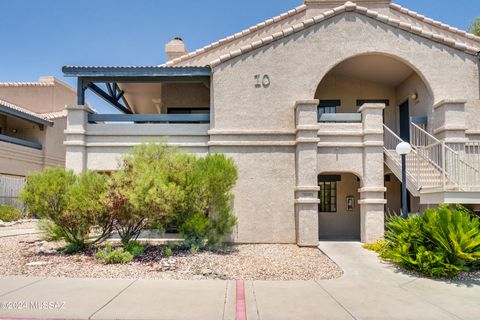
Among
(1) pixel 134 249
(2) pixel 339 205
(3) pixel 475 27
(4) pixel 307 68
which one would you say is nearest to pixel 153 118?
(1) pixel 134 249

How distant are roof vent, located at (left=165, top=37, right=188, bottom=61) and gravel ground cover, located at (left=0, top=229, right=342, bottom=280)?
1212cm

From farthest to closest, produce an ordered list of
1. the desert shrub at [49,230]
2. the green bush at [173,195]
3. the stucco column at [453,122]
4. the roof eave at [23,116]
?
the roof eave at [23,116] < the stucco column at [453,122] < the desert shrub at [49,230] < the green bush at [173,195]

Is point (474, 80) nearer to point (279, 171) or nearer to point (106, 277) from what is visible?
point (279, 171)

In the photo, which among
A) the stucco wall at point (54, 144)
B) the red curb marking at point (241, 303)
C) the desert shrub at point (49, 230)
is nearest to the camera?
the red curb marking at point (241, 303)

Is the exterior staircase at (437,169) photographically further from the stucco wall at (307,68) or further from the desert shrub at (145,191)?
the desert shrub at (145,191)

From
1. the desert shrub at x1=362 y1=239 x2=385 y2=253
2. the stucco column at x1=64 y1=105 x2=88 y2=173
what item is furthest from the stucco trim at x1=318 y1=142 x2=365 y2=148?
the stucco column at x1=64 y1=105 x2=88 y2=173

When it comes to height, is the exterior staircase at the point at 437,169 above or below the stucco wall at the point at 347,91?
below

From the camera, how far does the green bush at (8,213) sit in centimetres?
1964

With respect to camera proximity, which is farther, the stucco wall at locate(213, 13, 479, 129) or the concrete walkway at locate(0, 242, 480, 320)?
the stucco wall at locate(213, 13, 479, 129)

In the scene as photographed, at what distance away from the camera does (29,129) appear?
87.2ft

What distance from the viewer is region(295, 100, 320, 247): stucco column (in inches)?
481

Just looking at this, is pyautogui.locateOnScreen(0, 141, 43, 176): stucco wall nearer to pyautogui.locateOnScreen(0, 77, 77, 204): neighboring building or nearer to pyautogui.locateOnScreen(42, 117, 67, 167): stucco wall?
pyautogui.locateOnScreen(0, 77, 77, 204): neighboring building

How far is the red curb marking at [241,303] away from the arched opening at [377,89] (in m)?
9.85

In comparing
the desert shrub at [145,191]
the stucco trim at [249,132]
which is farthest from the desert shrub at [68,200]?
the stucco trim at [249,132]
